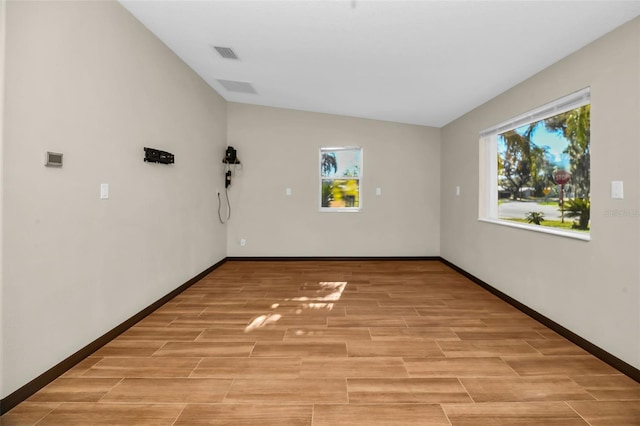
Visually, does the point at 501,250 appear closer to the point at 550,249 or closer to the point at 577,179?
the point at 550,249

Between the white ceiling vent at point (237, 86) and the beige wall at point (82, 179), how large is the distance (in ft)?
2.64

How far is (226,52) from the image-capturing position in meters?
3.60

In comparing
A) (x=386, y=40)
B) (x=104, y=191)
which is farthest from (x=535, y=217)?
(x=104, y=191)

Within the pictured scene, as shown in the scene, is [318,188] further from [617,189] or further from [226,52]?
[617,189]

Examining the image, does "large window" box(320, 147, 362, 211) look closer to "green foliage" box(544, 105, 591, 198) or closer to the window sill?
the window sill

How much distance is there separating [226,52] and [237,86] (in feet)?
3.91

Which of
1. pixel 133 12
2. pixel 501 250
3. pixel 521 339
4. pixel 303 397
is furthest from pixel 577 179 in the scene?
pixel 133 12

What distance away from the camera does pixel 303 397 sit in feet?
6.33

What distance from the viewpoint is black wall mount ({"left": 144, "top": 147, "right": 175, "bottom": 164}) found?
126 inches

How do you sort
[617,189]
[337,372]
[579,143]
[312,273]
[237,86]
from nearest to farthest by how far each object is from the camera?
[337,372]
[617,189]
[579,143]
[237,86]
[312,273]

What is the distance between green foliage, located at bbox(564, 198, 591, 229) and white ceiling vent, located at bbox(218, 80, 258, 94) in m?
4.00

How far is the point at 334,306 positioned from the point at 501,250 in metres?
2.05

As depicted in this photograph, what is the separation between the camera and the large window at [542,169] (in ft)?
9.28

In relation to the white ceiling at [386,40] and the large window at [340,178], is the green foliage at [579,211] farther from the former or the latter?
the large window at [340,178]
